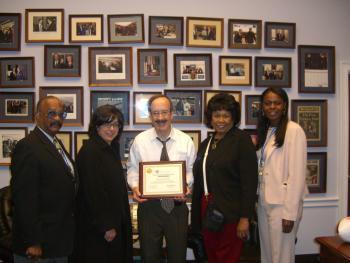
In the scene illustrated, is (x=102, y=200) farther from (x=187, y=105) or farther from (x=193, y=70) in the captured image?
(x=193, y=70)

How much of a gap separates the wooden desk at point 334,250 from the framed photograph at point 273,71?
196cm

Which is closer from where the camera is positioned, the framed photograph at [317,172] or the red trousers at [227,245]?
the red trousers at [227,245]

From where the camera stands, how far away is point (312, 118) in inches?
140

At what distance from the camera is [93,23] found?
3.30m

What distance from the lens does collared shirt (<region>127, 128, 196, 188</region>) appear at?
7.82 ft

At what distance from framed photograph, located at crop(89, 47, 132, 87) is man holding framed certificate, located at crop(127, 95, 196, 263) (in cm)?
114

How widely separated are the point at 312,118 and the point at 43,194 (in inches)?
122

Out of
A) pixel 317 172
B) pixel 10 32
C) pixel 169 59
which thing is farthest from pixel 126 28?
pixel 317 172

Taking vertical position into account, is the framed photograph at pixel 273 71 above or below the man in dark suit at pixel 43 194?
above

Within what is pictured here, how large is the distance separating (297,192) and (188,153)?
888mm

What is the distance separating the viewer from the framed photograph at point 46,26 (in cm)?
329

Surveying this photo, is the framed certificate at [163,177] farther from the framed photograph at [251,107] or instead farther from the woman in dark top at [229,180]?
the framed photograph at [251,107]

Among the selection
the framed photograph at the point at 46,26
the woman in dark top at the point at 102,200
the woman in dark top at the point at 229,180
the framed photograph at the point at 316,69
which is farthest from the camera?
the framed photograph at the point at 316,69

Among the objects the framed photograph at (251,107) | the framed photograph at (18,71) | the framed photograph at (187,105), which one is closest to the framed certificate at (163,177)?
the framed photograph at (187,105)
